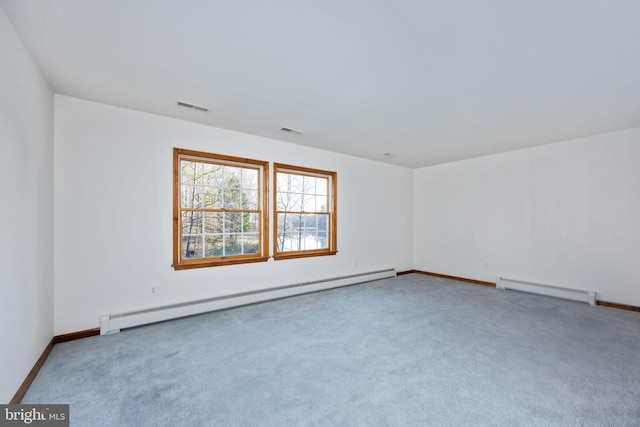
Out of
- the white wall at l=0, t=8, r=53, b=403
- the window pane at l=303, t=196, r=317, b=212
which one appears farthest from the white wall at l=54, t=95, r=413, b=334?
the window pane at l=303, t=196, r=317, b=212

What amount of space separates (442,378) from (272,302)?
263cm

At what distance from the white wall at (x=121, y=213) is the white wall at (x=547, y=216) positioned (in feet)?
12.9

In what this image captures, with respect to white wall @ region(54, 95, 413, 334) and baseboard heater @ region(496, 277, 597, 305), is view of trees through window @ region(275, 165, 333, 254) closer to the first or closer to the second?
white wall @ region(54, 95, 413, 334)

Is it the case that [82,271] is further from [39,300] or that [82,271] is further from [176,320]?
[176,320]

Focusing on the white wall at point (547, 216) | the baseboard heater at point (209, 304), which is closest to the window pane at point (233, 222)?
the baseboard heater at point (209, 304)

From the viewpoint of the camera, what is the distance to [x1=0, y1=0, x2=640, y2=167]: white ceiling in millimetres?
1693

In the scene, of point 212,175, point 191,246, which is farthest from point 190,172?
point 191,246

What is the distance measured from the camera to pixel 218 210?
387 cm

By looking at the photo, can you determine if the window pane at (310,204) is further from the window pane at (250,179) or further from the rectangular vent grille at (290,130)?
the rectangular vent grille at (290,130)

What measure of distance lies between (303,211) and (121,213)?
2.66m

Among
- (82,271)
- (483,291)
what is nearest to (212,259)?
(82,271)

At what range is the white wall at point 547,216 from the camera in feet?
13.0

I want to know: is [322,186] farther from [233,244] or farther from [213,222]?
[213,222]

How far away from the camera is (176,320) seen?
3.41 m
